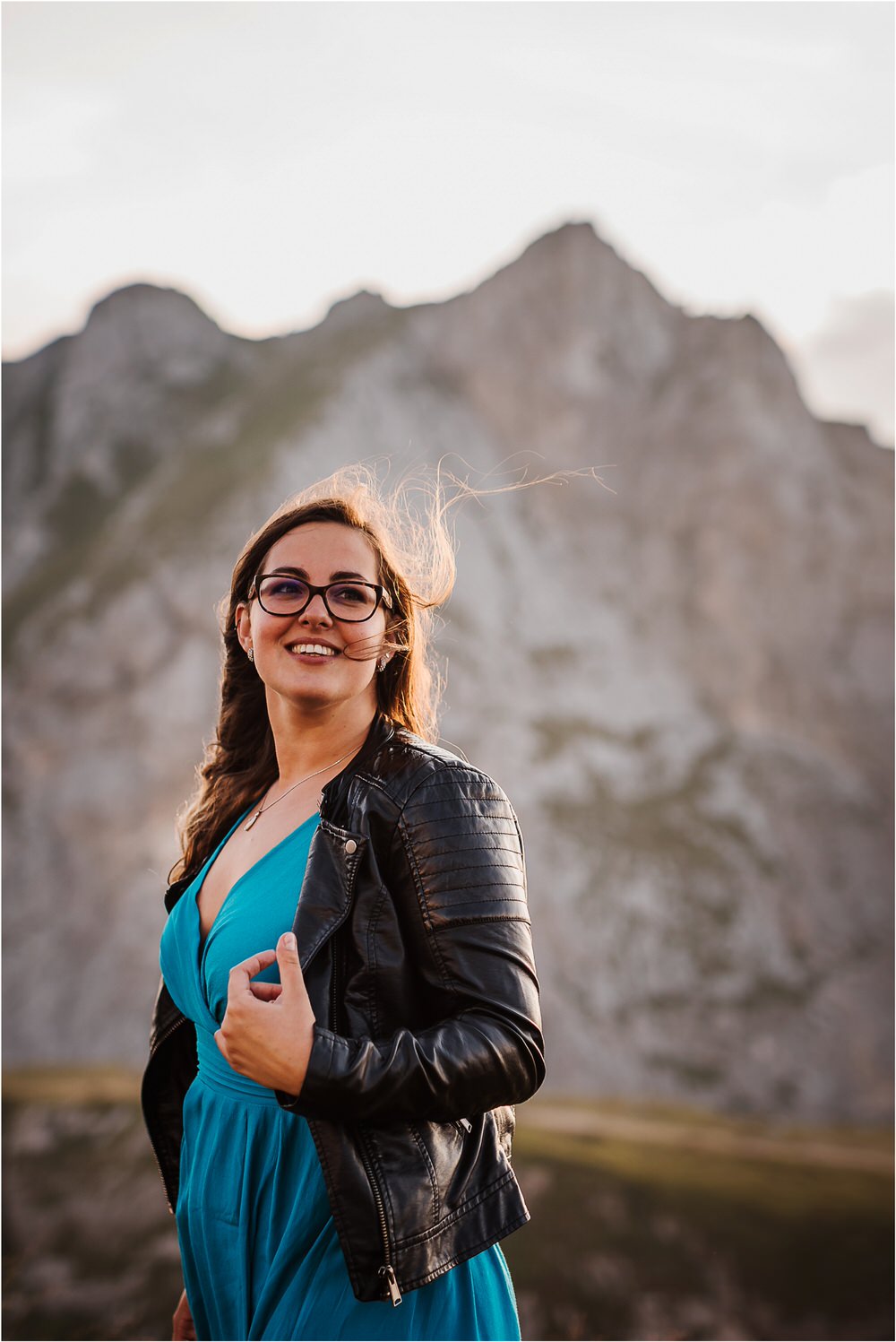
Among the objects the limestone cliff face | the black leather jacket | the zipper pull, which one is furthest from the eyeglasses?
the limestone cliff face

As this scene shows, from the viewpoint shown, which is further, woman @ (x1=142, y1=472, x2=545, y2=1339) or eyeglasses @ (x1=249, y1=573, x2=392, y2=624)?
eyeglasses @ (x1=249, y1=573, x2=392, y2=624)

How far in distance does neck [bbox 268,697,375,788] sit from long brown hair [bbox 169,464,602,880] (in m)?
0.08

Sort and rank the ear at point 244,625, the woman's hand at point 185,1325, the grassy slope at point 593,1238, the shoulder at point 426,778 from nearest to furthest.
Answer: the shoulder at point 426,778, the woman's hand at point 185,1325, the ear at point 244,625, the grassy slope at point 593,1238

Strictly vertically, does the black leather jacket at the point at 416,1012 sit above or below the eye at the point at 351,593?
below

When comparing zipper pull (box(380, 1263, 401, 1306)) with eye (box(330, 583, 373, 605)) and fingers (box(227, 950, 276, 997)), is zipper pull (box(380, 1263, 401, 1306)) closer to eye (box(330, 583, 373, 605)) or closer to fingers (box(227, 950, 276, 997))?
fingers (box(227, 950, 276, 997))

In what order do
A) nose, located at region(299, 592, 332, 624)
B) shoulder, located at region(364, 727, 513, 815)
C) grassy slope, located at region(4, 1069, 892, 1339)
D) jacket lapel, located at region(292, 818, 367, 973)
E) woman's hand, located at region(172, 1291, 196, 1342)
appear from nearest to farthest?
jacket lapel, located at region(292, 818, 367, 973) < shoulder, located at region(364, 727, 513, 815) < nose, located at region(299, 592, 332, 624) < woman's hand, located at region(172, 1291, 196, 1342) < grassy slope, located at region(4, 1069, 892, 1339)

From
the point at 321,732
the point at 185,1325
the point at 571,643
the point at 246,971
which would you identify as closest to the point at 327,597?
the point at 321,732

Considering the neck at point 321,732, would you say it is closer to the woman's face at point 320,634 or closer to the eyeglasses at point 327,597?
the woman's face at point 320,634

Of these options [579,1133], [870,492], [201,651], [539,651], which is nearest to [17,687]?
[201,651]

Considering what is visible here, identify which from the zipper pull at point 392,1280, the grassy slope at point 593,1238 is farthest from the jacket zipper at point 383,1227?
the grassy slope at point 593,1238

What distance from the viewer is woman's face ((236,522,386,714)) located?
5.96 ft

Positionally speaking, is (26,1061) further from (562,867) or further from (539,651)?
(539,651)

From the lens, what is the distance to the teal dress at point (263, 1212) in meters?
1.55

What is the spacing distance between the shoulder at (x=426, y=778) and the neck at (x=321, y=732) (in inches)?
6.7
